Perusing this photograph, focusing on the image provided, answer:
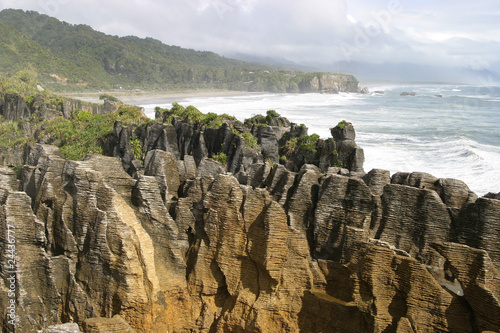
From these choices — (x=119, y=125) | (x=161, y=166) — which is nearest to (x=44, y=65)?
(x=119, y=125)

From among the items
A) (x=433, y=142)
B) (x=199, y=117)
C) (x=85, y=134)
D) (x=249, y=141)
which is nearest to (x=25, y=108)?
(x=85, y=134)

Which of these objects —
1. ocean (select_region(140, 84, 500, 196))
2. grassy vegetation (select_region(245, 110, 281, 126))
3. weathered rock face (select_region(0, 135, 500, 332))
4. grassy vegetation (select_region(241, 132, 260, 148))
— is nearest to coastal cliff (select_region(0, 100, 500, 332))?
weathered rock face (select_region(0, 135, 500, 332))

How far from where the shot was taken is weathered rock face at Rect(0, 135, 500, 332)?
285 inches

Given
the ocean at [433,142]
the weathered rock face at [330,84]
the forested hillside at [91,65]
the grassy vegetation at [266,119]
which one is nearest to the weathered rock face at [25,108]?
the grassy vegetation at [266,119]

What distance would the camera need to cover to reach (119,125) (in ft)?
72.9

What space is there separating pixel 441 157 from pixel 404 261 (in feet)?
120

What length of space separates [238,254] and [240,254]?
0.04 meters

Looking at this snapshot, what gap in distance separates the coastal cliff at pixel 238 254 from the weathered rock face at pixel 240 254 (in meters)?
0.02

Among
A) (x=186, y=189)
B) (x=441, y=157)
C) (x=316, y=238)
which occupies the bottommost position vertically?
(x=441, y=157)

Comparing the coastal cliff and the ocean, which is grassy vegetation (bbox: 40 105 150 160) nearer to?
the coastal cliff

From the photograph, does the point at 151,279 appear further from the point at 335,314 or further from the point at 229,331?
the point at 335,314

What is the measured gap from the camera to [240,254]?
8367 millimetres

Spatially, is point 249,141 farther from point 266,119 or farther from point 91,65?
point 91,65

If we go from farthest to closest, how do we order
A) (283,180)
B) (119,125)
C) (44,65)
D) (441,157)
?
(44,65)
(441,157)
(119,125)
(283,180)
